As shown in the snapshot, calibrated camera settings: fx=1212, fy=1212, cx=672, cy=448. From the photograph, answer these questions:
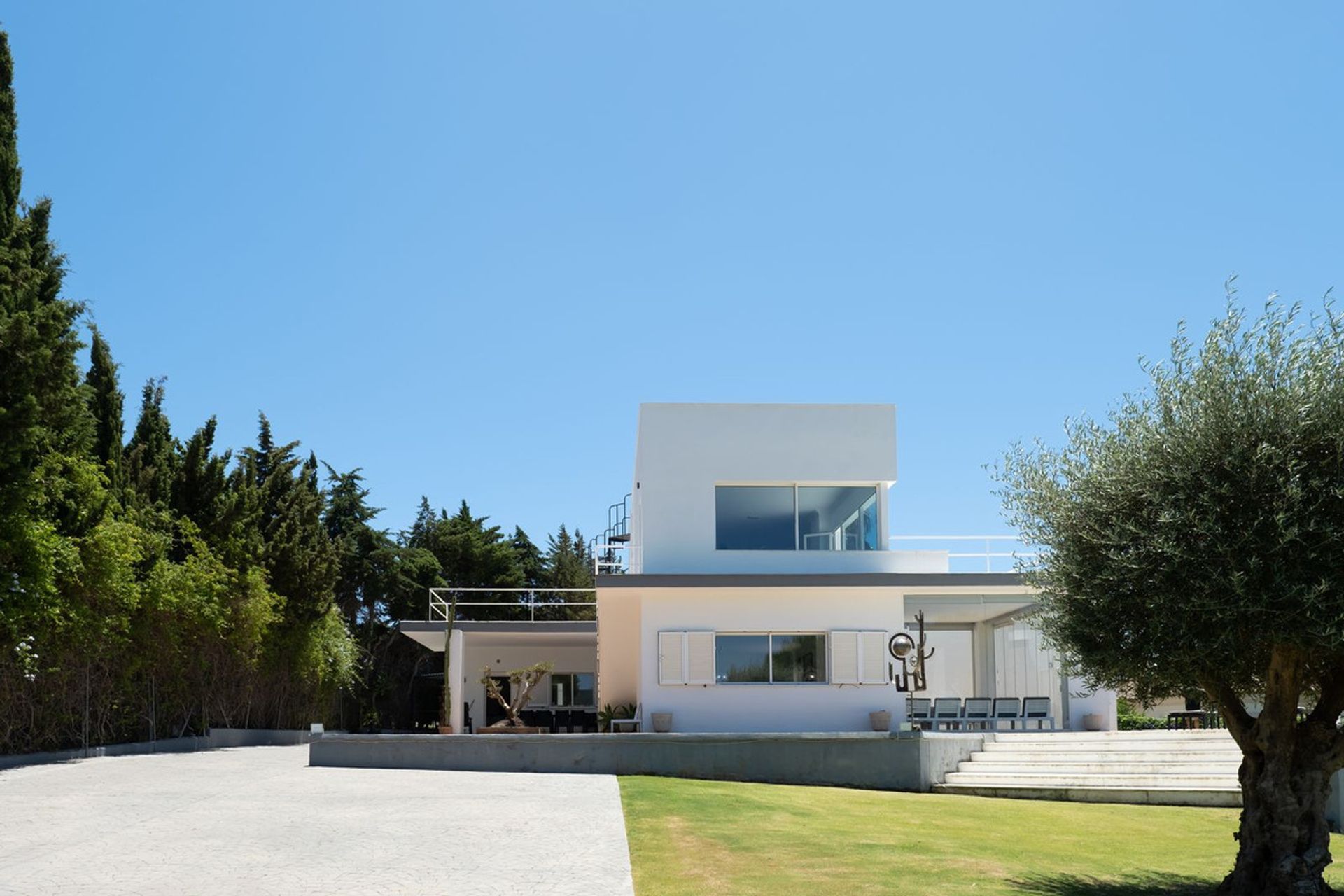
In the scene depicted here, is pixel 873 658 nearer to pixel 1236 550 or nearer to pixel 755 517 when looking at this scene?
pixel 755 517

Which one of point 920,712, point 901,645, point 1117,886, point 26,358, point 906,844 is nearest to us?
point 1117,886

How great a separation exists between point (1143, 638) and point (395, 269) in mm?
17643

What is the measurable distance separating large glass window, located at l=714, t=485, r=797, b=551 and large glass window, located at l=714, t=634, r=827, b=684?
1.74 meters

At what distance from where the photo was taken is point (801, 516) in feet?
72.2

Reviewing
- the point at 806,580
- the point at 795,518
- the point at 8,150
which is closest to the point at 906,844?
the point at 806,580

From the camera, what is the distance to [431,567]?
45.5m

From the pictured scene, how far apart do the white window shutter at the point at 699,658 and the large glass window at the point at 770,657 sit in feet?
0.58

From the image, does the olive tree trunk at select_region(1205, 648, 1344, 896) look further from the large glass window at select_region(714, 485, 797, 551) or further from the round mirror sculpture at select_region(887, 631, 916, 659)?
the large glass window at select_region(714, 485, 797, 551)

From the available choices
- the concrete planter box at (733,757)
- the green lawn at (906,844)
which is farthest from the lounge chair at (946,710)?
the green lawn at (906,844)

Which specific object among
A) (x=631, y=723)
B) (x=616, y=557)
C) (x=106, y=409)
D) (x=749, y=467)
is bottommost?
(x=631, y=723)

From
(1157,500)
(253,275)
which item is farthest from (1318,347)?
(253,275)

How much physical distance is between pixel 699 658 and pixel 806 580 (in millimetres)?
2284

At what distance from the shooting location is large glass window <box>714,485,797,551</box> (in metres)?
22.0

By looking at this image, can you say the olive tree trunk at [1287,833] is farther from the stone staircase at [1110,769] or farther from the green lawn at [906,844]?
the stone staircase at [1110,769]
